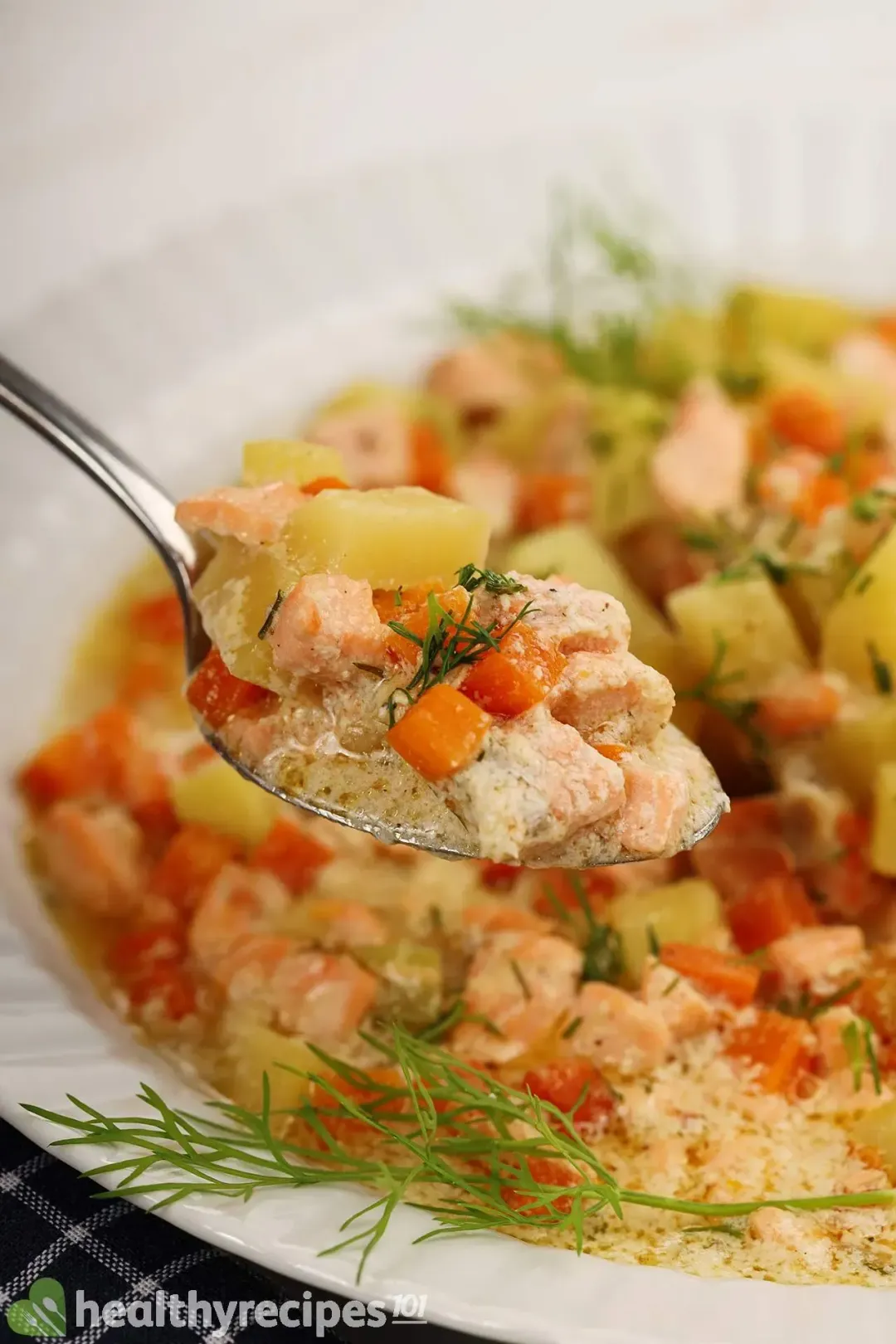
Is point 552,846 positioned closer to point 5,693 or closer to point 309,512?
point 309,512

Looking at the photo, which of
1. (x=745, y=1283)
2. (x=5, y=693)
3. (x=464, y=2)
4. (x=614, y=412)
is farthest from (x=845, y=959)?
(x=464, y=2)

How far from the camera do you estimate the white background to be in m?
5.04

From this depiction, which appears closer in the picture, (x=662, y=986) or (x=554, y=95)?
(x=662, y=986)

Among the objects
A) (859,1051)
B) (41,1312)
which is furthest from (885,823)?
(41,1312)

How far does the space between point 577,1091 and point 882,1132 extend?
0.56m

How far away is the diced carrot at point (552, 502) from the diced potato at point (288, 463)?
116 centimetres

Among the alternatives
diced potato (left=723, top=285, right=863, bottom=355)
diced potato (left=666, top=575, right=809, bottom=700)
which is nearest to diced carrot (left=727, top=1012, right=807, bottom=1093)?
diced potato (left=666, top=575, right=809, bottom=700)

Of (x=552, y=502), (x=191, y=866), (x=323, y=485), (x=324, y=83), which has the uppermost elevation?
(x=324, y=83)

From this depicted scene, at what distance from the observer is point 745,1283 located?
2.05 metres

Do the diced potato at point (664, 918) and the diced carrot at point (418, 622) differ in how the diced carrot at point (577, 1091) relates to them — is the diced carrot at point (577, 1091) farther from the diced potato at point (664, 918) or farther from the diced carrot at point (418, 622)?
the diced carrot at point (418, 622)

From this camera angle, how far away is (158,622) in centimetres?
370

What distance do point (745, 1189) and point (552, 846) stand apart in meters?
0.78

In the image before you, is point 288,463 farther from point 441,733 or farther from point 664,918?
point 664,918

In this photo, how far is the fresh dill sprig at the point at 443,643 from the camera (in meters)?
2.12
